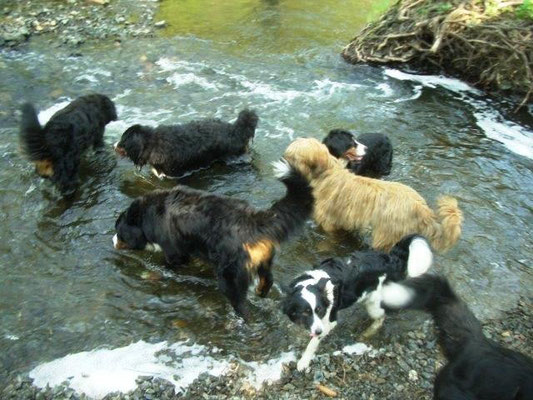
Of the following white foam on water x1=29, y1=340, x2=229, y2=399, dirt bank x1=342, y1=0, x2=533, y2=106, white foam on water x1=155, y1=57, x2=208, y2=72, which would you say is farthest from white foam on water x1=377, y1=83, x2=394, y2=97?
white foam on water x1=29, y1=340, x2=229, y2=399

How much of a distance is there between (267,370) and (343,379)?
59 centimetres

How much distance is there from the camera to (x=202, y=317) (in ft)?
14.0

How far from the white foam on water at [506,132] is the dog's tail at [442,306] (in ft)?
14.0

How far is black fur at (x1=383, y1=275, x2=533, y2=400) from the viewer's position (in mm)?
2848

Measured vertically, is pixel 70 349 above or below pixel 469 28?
below

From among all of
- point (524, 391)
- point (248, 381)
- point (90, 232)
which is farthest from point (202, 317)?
point (524, 391)

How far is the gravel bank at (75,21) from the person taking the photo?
30.9 ft

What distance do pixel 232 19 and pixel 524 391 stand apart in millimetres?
9735

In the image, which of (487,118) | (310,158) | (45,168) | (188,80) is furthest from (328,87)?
(45,168)

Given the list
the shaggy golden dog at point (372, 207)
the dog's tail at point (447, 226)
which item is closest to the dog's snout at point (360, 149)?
the shaggy golden dog at point (372, 207)

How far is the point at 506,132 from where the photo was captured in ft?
23.5

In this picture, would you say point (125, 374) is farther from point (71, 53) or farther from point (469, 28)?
point (469, 28)

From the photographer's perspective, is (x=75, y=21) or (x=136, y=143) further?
(x=75, y=21)

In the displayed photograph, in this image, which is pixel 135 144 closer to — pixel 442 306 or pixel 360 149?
pixel 360 149
